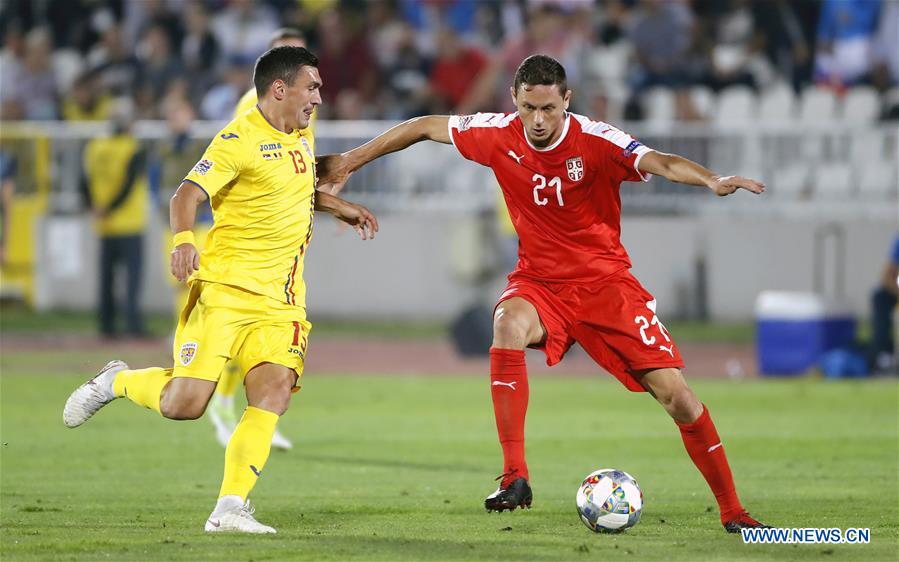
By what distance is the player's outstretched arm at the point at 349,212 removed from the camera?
26.8ft

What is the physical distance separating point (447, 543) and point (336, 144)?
13.7 m

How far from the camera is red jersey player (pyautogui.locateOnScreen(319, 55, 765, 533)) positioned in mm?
7762

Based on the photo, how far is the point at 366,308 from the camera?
855 inches

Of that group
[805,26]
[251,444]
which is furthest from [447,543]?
[805,26]

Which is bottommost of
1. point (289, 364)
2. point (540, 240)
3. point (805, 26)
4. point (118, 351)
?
point (118, 351)

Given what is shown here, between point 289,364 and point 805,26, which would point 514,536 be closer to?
point 289,364

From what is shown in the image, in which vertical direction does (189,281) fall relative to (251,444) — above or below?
above

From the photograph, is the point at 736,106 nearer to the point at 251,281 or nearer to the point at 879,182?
the point at 879,182

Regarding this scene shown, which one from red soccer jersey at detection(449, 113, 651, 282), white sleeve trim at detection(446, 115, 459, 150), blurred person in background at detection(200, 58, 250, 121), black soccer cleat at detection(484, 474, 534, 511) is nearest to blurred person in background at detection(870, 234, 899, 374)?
blurred person in background at detection(200, 58, 250, 121)

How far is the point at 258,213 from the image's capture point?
7.78m

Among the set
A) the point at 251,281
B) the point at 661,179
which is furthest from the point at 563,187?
the point at 661,179

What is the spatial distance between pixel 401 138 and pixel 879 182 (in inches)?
512

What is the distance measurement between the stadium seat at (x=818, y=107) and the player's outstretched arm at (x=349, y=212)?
1355 cm

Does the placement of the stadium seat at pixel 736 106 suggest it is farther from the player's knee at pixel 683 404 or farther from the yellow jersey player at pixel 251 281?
the yellow jersey player at pixel 251 281
